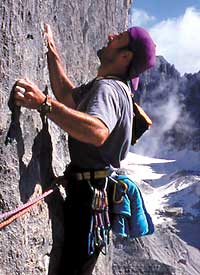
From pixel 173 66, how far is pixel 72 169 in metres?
72.7

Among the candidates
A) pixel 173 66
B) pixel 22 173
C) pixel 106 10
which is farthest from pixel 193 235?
pixel 173 66

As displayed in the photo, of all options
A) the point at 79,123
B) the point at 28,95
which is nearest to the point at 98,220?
the point at 79,123

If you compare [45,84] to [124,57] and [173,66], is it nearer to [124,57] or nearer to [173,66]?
[124,57]

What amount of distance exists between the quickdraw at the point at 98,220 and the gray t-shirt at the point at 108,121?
0.13 metres

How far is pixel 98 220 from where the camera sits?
7.84ft

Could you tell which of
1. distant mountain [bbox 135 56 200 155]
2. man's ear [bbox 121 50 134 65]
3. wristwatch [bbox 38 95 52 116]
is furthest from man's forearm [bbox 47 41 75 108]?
distant mountain [bbox 135 56 200 155]

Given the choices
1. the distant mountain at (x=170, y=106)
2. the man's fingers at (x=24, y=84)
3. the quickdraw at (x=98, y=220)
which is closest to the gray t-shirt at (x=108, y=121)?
the quickdraw at (x=98, y=220)

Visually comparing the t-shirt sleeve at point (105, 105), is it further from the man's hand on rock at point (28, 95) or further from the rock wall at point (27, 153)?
the rock wall at point (27, 153)

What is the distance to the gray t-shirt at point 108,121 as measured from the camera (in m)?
2.13

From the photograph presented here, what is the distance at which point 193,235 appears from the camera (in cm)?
3228

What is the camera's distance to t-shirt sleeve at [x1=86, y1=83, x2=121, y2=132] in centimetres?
209

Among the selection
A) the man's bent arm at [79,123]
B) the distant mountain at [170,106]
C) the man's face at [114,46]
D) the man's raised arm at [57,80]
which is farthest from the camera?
the distant mountain at [170,106]

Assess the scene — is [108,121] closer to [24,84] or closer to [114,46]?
[24,84]

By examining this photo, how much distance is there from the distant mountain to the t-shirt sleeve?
6276cm
